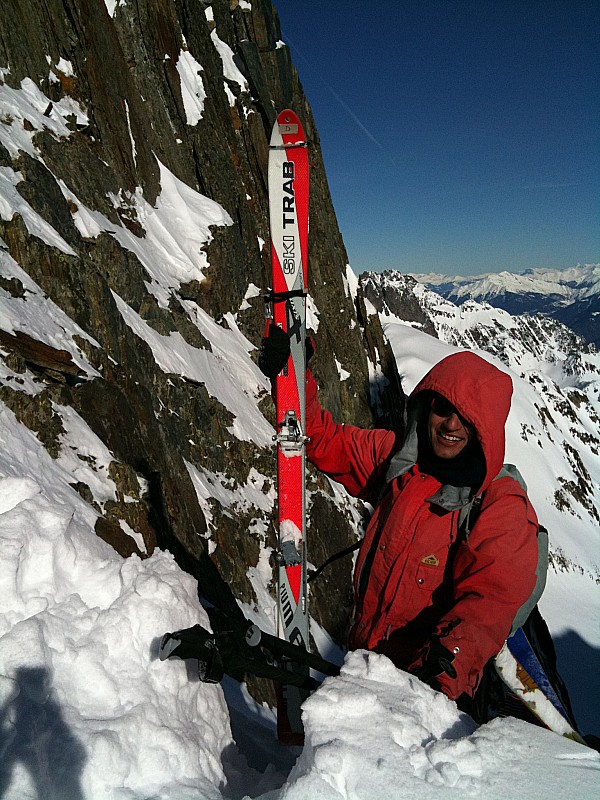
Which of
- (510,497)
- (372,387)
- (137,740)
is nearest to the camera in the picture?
(137,740)

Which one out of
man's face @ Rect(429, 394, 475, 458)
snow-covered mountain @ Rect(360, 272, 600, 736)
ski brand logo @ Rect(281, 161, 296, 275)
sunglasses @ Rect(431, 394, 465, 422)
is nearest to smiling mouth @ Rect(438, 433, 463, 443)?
man's face @ Rect(429, 394, 475, 458)

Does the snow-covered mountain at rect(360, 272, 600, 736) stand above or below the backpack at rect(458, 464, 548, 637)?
below

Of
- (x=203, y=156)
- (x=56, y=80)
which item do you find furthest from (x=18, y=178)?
(x=203, y=156)

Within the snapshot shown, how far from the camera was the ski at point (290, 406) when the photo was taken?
4699 millimetres

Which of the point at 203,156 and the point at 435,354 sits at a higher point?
the point at 203,156

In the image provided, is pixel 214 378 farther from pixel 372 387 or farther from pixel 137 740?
pixel 372 387

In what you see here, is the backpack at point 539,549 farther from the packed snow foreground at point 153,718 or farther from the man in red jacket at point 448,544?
the packed snow foreground at point 153,718

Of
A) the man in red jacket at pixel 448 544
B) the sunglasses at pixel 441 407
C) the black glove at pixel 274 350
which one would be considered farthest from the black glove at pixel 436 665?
the black glove at pixel 274 350

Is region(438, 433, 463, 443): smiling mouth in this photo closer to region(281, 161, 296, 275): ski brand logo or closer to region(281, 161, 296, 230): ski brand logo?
region(281, 161, 296, 275): ski brand logo

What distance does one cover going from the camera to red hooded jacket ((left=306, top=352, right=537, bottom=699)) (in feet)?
8.27

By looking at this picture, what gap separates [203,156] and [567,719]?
23.8 m

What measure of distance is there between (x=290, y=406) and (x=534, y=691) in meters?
2.84

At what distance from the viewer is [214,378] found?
49.7ft

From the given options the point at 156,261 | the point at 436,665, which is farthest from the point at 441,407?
the point at 156,261
